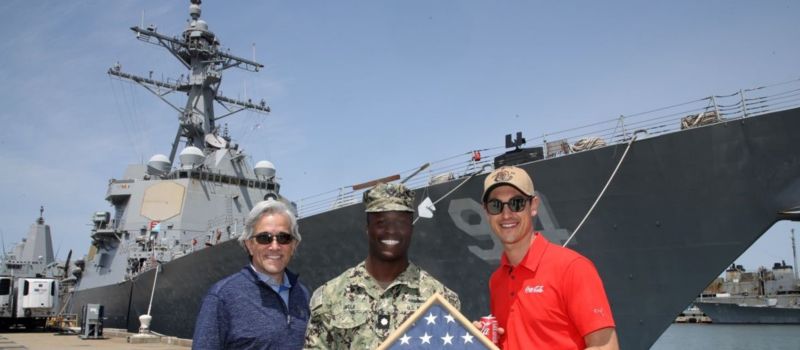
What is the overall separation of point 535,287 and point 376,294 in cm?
70

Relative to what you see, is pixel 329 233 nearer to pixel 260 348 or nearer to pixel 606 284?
pixel 606 284

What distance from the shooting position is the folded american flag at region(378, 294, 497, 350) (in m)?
2.33

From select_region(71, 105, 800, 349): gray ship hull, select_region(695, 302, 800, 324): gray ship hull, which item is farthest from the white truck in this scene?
select_region(695, 302, 800, 324): gray ship hull

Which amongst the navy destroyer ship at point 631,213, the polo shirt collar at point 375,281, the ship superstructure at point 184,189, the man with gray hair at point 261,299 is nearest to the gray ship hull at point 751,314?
the ship superstructure at point 184,189

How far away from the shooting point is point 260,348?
8.66 feet

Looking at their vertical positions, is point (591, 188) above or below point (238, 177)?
below

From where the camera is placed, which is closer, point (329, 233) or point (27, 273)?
point (329, 233)

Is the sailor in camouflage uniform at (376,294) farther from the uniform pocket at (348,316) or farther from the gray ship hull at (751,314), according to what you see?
the gray ship hull at (751,314)

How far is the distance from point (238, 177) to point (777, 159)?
1783 cm

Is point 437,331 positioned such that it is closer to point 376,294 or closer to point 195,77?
point 376,294

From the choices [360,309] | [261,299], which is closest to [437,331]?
[360,309]

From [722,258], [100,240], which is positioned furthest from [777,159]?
[100,240]

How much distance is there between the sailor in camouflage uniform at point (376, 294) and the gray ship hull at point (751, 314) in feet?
182

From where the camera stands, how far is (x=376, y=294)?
2.58 m
